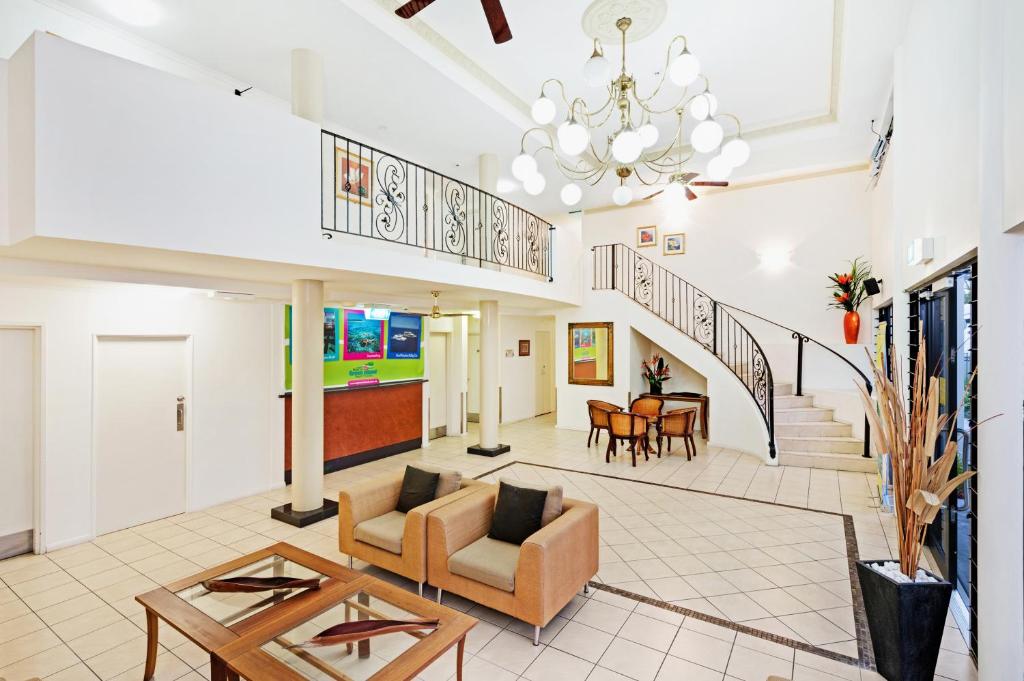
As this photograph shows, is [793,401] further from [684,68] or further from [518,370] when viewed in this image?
[684,68]

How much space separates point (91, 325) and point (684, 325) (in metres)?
9.05

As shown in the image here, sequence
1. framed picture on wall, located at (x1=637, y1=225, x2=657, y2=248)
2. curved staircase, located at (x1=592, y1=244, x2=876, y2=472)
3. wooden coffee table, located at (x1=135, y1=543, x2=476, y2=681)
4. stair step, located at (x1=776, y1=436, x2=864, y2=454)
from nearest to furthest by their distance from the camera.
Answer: wooden coffee table, located at (x1=135, y1=543, x2=476, y2=681) → stair step, located at (x1=776, y1=436, x2=864, y2=454) → curved staircase, located at (x1=592, y1=244, x2=876, y2=472) → framed picture on wall, located at (x1=637, y1=225, x2=657, y2=248)

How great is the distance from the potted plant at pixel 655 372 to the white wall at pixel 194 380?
21.3 ft

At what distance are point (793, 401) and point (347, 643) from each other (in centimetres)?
755

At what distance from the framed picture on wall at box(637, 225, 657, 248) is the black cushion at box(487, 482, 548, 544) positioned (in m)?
7.94

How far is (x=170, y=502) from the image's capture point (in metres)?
5.07

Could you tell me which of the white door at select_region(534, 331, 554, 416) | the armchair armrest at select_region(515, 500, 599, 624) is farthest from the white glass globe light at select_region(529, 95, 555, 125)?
the white door at select_region(534, 331, 554, 416)

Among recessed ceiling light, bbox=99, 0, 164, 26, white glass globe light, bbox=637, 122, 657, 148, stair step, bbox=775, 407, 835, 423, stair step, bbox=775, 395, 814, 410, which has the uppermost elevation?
recessed ceiling light, bbox=99, 0, 164, 26

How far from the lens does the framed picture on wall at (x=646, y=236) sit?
10102mm

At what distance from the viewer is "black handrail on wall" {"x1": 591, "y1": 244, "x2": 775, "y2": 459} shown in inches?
332

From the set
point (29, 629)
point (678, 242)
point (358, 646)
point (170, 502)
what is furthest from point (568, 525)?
point (678, 242)

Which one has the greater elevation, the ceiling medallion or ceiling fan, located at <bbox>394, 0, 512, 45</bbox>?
the ceiling medallion

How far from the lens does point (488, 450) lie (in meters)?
7.64

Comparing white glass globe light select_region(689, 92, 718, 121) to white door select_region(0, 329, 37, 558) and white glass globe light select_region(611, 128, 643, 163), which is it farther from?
white door select_region(0, 329, 37, 558)
